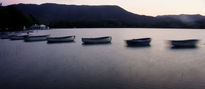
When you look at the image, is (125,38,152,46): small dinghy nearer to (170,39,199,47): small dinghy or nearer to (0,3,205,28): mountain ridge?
(170,39,199,47): small dinghy

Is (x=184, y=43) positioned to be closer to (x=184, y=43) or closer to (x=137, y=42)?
(x=184, y=43)

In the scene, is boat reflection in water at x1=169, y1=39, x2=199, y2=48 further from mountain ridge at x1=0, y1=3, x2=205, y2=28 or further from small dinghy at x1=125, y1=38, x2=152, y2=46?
mountain ridge at x1=0, y1=3, x2=205, y2=28

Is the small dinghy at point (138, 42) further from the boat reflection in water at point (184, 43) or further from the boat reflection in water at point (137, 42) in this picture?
the boat reflection in water at point (184, 43)

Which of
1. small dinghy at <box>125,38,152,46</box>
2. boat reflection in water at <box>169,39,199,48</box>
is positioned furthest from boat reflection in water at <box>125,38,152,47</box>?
boat reflection in water at <box>169,39,199,48</box>

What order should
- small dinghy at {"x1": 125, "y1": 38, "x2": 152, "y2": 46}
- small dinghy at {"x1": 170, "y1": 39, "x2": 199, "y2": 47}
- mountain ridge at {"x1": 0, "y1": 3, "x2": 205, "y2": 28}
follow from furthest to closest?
1. mountain ridge at {"x1": 0, "y1": 3, "x2": 205, "y2": 28}
2. small dinghy at {"x1": 125, "y1": 38, "x2": 152, "y2": 46}
3. small dinghy at {"x1": 170, "y1": 39, "x2": 199, "y2": 47}

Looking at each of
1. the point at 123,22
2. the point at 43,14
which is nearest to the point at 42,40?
the point at 123,22

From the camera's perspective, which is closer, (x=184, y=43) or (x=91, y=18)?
(x=184, y=43)

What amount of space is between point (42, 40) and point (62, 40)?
554cm

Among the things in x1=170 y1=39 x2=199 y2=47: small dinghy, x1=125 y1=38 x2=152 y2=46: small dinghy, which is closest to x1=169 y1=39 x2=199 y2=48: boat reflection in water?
x1=170 y1=39 x2=199 y2=47: small dinghy

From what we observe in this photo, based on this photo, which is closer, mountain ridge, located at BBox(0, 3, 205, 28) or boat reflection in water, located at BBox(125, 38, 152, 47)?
boat reflection in water, located at BBox(125, 38, 152, 47)

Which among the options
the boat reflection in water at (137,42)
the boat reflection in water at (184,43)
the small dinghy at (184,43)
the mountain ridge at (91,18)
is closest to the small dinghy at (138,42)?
the boat reflection in water at (137,42)

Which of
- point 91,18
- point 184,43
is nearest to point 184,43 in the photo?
point 184,43

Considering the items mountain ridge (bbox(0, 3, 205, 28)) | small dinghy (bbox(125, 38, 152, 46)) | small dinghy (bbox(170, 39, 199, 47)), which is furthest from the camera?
mountain ridge (bbox(0, 3, 205, 28))

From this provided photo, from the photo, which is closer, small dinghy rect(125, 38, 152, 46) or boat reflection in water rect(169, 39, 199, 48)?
boat reflection in water rect(169, 39, 199, 48)
